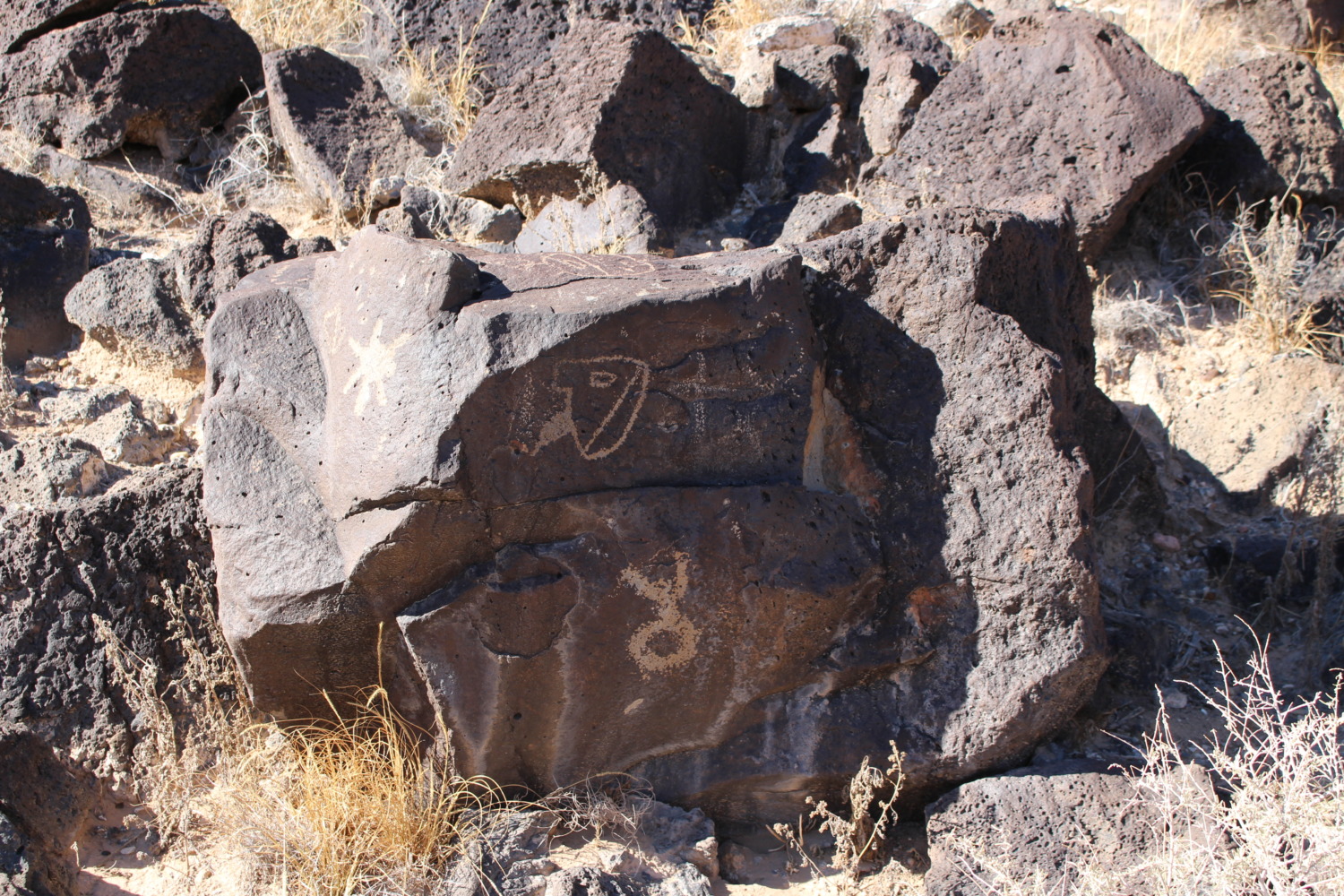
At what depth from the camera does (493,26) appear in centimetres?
562

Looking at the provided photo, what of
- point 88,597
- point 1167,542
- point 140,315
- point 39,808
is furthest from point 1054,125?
point 39,808

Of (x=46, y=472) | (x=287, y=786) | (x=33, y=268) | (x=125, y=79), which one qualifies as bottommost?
(x=287, y=786)

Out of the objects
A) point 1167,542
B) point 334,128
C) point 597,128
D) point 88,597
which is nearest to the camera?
point 88,597

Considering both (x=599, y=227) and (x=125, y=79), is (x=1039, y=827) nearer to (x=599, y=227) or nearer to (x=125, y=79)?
(x=599, y=227)

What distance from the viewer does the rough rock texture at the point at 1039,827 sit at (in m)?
2.47

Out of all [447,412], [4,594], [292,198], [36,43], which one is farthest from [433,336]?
[36,43]

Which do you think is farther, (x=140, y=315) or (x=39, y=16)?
(x=39, y=16)

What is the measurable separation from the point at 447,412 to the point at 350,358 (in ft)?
1.09

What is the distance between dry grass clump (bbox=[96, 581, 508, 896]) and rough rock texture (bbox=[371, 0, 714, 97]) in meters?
3.58

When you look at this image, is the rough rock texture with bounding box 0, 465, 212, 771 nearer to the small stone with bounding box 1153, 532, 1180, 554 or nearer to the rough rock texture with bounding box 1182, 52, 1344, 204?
the small stone with bounding box 1153, 532, 1180, 554

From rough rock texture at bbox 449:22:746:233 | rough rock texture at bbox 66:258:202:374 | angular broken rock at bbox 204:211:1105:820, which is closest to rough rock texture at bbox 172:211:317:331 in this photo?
rough rock texture at bbox 66:258:202:374

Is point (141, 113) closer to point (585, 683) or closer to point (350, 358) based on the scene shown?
point (350, 358)

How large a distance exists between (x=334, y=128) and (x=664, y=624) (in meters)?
3.29

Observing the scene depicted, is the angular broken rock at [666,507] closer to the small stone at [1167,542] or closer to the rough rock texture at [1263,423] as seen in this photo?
the small stone at [1167,542]
